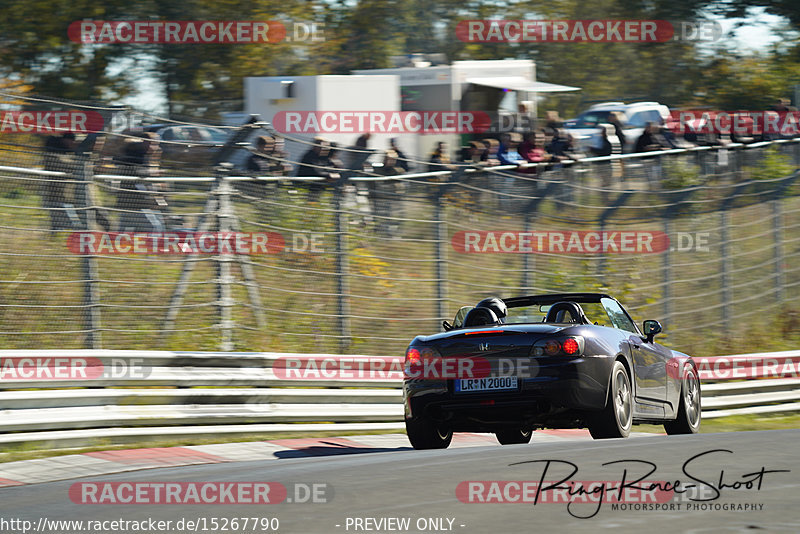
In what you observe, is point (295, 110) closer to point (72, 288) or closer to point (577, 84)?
point (72, 288)

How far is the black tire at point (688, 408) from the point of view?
1106cm

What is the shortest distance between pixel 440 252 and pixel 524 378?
5.37m

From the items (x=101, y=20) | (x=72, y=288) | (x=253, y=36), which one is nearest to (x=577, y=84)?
(x=253, y=36)

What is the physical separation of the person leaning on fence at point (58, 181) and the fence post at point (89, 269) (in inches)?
3.5

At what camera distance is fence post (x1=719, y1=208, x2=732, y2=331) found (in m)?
17.7

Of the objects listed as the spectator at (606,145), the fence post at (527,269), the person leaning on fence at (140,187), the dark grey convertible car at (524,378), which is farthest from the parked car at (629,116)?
the dark grey convertible car at (524,378)

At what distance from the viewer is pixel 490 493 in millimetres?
5848

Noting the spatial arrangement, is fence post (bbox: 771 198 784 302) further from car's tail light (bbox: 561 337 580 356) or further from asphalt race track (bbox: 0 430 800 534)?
asphalt race track (bbox: 0 430 800 534)

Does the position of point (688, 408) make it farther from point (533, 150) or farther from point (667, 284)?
point (533, 150)

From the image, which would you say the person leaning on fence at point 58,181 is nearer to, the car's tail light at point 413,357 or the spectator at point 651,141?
the car's tail light at point 413,357

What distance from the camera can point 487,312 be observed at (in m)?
9.69

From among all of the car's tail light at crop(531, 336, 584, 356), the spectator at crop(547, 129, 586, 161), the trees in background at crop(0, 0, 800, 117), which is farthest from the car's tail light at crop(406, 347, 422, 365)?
the trees in background at crop(0, 0, 800, 117)

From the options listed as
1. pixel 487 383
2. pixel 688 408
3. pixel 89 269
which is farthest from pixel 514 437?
pixel 89 269

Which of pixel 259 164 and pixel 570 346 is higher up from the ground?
pixel 259 164
